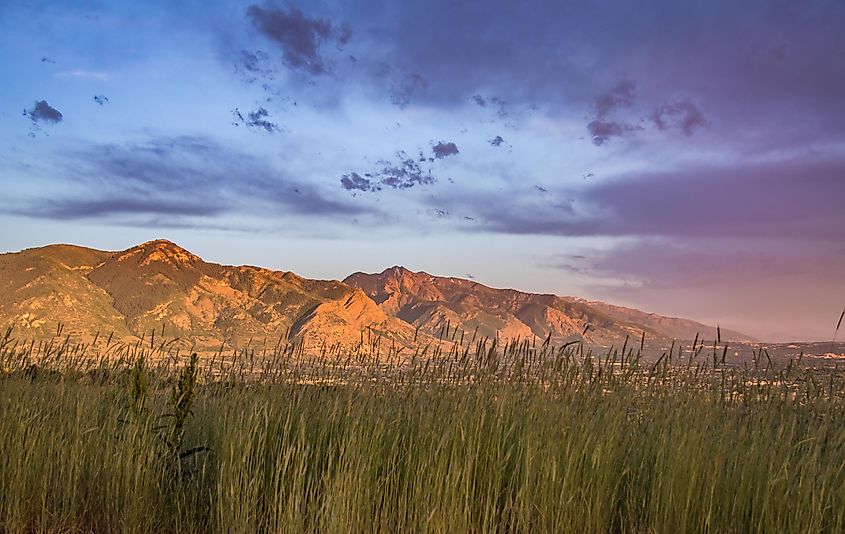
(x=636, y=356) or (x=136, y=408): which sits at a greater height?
(x=636, y=356)

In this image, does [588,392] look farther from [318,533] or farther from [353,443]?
[318,533]

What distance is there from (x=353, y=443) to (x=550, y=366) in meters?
3.69

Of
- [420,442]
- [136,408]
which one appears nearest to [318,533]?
[420,442]

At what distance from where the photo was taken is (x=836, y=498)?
14.3ft

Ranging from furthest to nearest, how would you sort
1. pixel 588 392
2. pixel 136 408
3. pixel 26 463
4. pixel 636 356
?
pixel 636 356 → pixel 588 392 → pixel 136 408 → pixel 26 463

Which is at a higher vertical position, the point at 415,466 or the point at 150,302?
the point at 415,466

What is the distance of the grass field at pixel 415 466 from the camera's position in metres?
4.44

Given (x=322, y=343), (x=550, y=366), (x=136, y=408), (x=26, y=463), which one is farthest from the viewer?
(x=322, y=343)

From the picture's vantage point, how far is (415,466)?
5004mm

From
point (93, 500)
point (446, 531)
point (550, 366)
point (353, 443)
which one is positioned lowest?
point (93, 500)

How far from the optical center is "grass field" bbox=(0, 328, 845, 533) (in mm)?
4438

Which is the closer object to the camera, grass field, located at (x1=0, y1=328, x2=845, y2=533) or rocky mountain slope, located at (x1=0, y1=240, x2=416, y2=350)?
grass field, located at (x1=0, y1=328, x2=845, y2=533)

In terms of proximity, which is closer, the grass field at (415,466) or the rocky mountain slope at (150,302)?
the grass field at (415,466)

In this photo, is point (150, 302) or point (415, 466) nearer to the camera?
point (415, 466)
